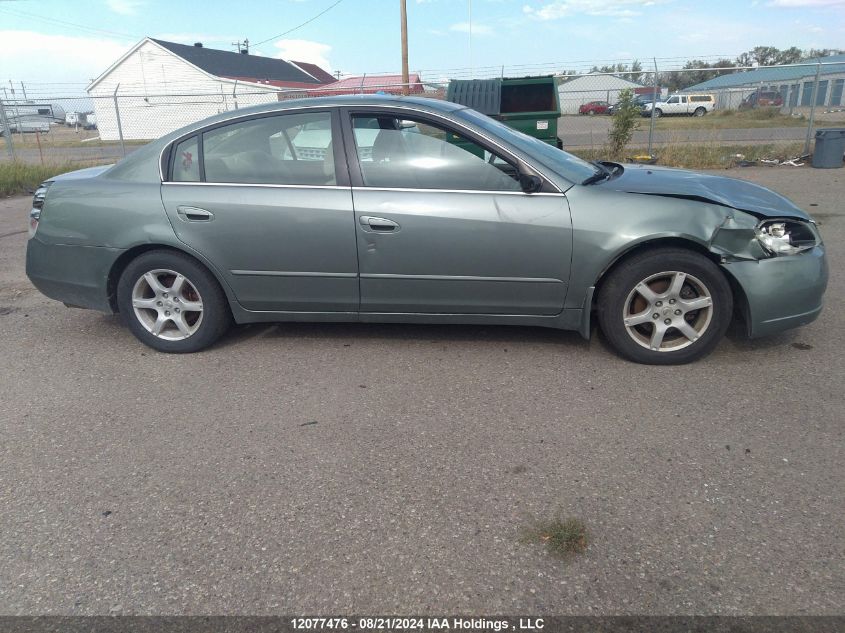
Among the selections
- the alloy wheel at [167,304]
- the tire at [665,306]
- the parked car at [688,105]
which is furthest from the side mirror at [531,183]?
the parked car at [688,105]

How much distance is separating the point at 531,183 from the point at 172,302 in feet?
8.01

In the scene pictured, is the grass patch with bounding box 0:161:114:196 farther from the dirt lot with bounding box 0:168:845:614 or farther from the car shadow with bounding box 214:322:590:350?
the car shadow with bounding box 214:322:590:350

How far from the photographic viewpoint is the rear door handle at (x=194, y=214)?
13.5 feet

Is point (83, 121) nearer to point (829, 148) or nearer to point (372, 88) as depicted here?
point (372, 88)

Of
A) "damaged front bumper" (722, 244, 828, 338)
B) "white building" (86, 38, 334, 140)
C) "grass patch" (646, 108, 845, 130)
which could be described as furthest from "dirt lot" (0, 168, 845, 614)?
"white building" (86, 38, 334, 140)

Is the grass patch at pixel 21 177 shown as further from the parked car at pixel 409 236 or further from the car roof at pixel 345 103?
the car roof at pixel 345 103

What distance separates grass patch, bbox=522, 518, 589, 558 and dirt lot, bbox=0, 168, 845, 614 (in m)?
0.04

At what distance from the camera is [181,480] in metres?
2.93

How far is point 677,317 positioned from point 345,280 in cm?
200

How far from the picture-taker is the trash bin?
1280 cm

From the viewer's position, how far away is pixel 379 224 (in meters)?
3.92

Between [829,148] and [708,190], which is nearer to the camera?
[708,190]

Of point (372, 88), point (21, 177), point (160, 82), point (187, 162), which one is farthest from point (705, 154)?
point (160, 82)

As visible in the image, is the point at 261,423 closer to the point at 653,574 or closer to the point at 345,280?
the point at 345,280
